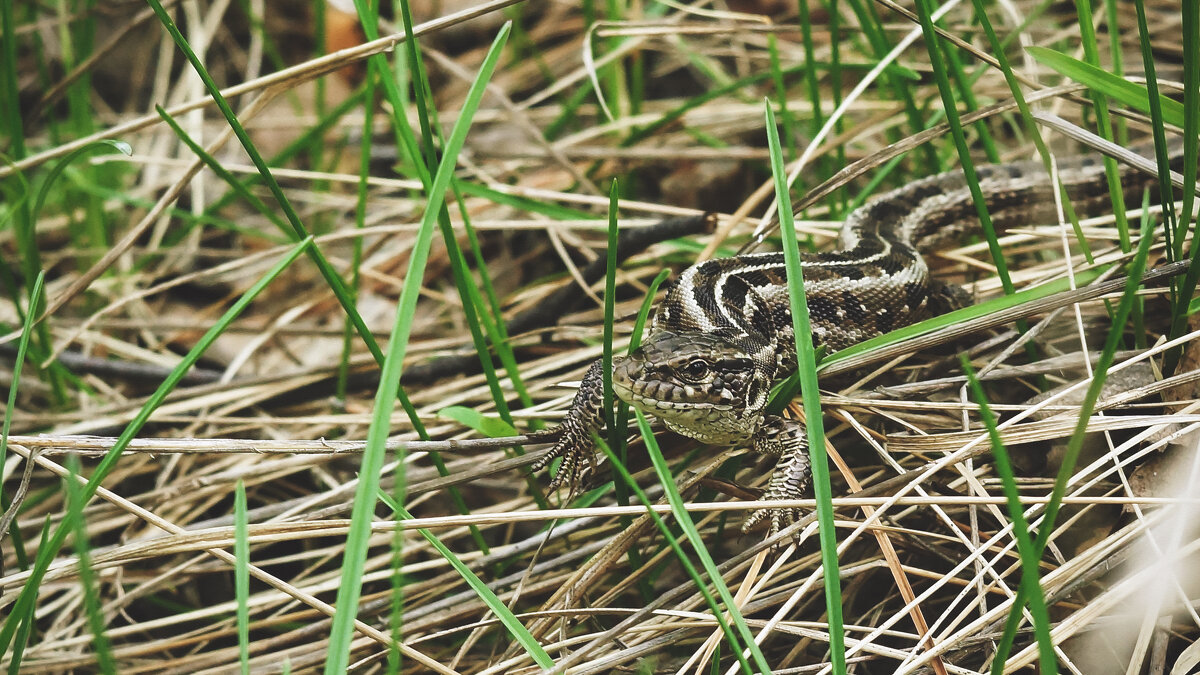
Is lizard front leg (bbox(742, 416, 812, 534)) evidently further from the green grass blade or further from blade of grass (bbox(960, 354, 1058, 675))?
the green grass blade

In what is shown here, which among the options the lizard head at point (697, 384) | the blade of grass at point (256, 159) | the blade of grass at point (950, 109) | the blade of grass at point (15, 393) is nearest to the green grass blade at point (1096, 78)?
the blade of grass at point (950, 109)

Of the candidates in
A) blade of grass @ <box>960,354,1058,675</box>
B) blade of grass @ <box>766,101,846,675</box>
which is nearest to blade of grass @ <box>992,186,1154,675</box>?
blade of grass @ <box>960,354,1058,675</box>

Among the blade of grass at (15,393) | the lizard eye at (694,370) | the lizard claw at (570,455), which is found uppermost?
the blade of grass at (15,393)

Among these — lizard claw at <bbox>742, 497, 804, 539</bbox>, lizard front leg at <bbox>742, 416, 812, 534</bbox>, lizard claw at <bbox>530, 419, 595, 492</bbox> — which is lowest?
lizard claw at <bbox>742, 497, 804, 539</bbox>

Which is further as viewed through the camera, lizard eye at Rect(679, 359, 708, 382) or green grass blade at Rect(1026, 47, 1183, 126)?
lizard eye at Rect(679, 359, 708, 382)

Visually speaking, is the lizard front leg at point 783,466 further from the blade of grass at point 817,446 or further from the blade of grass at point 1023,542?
the blade of grass at point 1023,542

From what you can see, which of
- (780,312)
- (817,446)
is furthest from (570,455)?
(817,446)

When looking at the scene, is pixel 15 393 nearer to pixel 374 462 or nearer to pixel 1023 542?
pixel 374 462

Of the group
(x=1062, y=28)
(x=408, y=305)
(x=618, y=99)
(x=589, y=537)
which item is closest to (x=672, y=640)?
(x=589, y=537)
